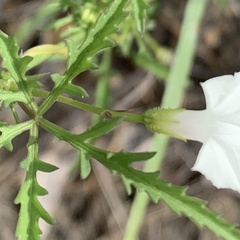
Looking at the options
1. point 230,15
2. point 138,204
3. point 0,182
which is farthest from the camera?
point 230,15

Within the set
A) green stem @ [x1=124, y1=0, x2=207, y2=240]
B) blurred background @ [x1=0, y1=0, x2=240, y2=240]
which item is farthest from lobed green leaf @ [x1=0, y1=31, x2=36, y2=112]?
blurred background @ [x1=0, y1=0, x2=240, y2=240]

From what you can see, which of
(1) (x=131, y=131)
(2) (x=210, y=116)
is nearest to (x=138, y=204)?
(1) (x=131, y=131)

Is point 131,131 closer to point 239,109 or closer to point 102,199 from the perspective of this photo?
point 102,199

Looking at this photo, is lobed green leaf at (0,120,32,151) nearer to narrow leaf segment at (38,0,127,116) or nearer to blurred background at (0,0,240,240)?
narrow leaf segment at (38,0,127,116)

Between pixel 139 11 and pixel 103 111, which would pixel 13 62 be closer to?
pixel 103 111

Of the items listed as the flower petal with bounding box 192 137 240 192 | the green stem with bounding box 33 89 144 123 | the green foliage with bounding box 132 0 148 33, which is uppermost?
the green foliage with bounding box 132 0 148 33

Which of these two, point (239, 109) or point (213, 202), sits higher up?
point (239, 109)
